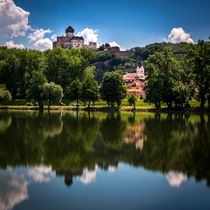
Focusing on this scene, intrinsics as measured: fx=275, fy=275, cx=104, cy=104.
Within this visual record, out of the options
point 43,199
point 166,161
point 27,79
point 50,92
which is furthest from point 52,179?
point 27,79

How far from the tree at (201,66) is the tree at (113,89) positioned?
17.5m

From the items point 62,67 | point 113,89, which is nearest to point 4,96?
point 62,67

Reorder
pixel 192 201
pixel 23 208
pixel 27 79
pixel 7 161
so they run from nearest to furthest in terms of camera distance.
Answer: pixel 23 208 → pixel 192 201 → pixel 7 161 → pixel 27 79

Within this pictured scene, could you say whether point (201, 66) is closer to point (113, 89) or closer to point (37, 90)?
point (113, 89)

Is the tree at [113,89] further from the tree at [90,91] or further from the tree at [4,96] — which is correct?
the tree at [4,96]

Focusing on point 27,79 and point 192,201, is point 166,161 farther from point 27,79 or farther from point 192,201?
point 27,79

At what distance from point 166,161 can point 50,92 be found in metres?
57.0

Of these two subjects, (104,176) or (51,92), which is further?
(51,92)

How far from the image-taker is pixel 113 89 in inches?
2603

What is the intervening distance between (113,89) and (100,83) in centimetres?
638

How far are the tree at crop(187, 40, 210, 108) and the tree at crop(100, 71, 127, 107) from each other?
57.4 feet

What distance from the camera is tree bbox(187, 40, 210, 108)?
55294mm

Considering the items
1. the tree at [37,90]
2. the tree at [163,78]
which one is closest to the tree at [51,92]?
the tree at [37,90]

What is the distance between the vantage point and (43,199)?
6.81 m
